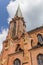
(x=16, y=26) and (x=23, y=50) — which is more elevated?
(x=16, y=26)

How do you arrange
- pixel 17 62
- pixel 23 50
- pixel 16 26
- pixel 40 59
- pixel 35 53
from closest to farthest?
pixel 40 59
pixel 35 53
pixel 17 62
pixel 23 50
pixel 16 26

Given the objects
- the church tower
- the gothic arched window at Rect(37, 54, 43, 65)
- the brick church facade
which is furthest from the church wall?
the church tower

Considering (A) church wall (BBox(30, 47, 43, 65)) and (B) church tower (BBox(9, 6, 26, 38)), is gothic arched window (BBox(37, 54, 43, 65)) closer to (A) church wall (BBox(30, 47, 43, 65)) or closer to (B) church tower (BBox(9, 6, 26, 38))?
A: (A) church wall (BBox(30, 47, 43, 65))

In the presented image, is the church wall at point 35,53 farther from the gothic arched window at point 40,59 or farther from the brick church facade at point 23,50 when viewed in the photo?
the gothic arched window at point 40,59

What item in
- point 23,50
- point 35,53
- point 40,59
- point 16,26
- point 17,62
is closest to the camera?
point 40,59

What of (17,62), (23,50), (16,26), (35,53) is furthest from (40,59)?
(16,26)

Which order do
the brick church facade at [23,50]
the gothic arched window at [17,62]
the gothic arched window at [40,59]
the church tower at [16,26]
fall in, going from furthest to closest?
the church tower at [16,26]
the gothic arched window at [17,62]
the brick church facade at [23,50]
the gothic arched window at [40,59]

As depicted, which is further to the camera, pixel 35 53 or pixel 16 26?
pixel 16 26

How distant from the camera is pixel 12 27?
→ 33.2m

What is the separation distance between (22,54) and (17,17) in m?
14.2

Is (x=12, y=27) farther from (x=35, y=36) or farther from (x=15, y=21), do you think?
(x=35, y=36)

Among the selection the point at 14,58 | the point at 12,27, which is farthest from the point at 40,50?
the point at 12,27

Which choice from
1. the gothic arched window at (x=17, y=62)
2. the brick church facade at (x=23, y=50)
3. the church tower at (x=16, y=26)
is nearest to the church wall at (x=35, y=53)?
the brick church facade at (x=23, y=50)

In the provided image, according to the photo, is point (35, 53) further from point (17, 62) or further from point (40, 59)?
point (17, 62)
